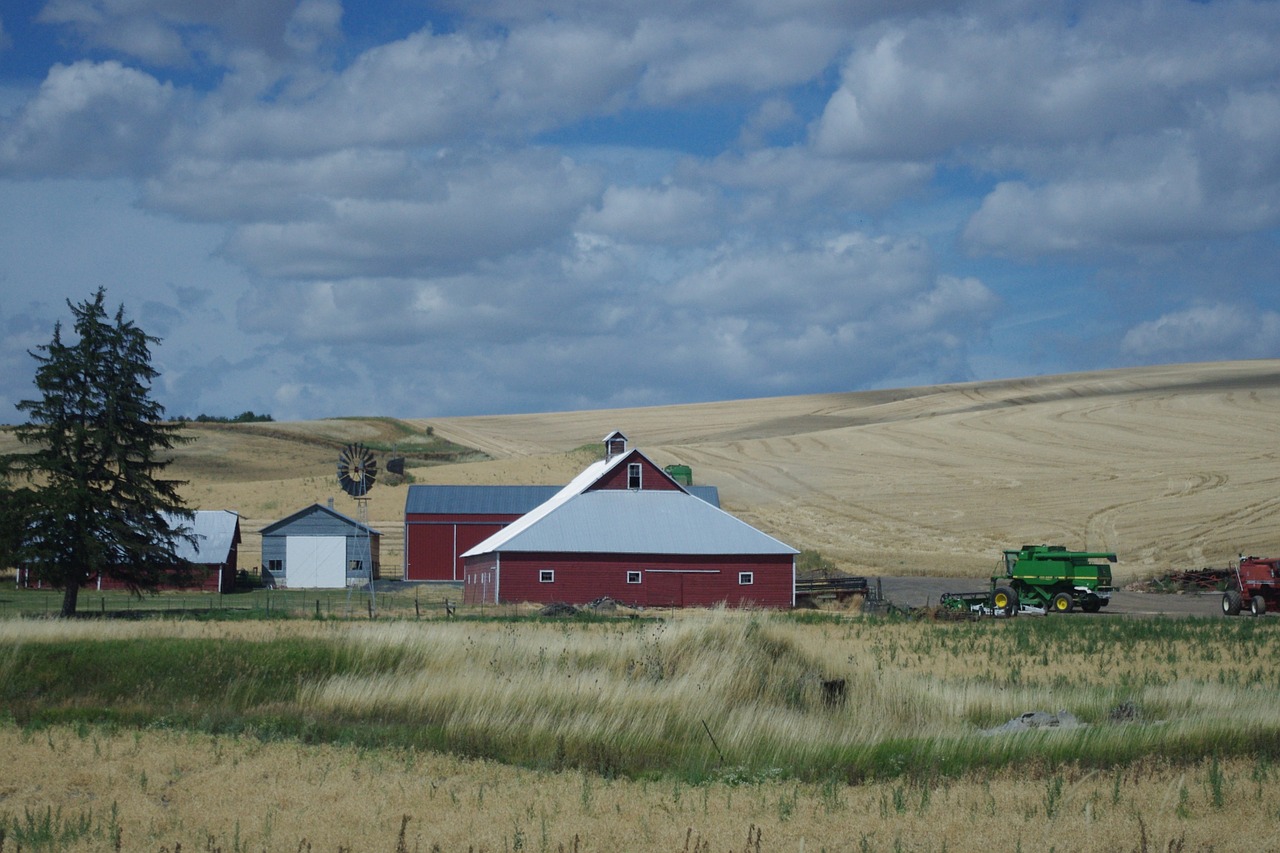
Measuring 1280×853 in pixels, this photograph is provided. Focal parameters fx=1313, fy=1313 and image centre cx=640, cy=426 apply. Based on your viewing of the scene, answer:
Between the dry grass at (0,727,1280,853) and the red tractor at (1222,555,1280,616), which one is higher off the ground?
the red tractor at (1222,555,1280,616)

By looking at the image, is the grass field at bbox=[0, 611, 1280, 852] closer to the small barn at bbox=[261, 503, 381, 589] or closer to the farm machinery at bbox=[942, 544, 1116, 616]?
the farm machinery at bbox=[942, 544, 1116, 616]

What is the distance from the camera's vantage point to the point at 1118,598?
175 feet

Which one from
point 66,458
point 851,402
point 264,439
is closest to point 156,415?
point 66,458

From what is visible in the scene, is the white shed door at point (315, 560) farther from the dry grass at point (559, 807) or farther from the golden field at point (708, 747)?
the dry grass at point (559, 807)

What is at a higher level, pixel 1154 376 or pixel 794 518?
pixel 1154 376

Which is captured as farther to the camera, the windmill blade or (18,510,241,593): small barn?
the windmill blade

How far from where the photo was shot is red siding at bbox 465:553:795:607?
49.0 metres

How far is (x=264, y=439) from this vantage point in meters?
120

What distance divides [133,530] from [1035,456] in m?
63.0

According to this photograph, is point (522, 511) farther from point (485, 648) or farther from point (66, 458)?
point (485, 648)

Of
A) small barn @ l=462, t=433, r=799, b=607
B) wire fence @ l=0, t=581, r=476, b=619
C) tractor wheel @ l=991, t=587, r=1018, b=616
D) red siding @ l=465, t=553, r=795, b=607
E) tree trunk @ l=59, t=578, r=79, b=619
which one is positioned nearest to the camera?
wire fence @ l=0, t=581, r=476, b=619

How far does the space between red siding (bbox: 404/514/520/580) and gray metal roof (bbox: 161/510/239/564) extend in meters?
9.04

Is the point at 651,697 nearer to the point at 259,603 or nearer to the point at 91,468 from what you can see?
the point at 91,468

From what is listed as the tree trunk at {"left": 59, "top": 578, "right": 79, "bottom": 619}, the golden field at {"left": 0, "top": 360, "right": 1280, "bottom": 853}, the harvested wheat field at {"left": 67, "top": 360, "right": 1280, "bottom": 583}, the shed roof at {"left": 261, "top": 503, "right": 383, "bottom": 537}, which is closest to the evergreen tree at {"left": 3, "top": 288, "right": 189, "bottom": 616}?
the tree trunk at {"left": 59, "top": 578, "right": 79, "bottom": 619}
